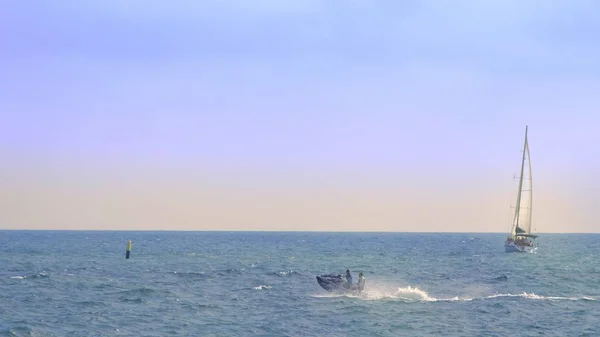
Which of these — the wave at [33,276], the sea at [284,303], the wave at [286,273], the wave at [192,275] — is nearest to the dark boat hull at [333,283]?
the sea at [284,303]

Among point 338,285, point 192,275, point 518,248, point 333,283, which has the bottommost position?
point 192,275

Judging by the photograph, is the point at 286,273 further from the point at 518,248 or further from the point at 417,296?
the point at 518,248

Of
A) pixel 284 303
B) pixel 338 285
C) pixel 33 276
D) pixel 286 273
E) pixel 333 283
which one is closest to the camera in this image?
pixel 284 303

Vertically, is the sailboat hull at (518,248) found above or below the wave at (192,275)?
above

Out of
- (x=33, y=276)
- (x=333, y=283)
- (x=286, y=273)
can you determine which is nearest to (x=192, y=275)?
(x=286, y=273)

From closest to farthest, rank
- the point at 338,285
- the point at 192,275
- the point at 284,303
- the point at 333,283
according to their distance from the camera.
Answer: the point at 284,303 < the point at 338,285 < the point at 333,283 < the point at 192,275

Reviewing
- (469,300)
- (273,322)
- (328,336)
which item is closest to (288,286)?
(469,300)

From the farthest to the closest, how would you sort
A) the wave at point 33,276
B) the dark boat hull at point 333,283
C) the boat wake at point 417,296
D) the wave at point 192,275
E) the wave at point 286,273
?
the wave at point 286,273 < the wave at point 192,275 < the wave at point 33,276 < the dark boat hull at point 333,283 < the boat wake at point 417,296

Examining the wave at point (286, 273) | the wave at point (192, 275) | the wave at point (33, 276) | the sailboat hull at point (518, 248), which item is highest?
the sailboat hull at point (518, 248)

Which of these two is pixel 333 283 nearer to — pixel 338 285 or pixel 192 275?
pixel 338 285

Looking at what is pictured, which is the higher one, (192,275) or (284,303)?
(192,275)

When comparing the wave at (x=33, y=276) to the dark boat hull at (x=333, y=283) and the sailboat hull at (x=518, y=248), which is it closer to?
the dark boat hull at (x=333, y=283)

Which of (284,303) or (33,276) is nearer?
(284,303)

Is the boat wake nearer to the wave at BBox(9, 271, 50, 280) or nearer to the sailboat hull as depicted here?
the wave at BBox(9, 271, 50, 280)
